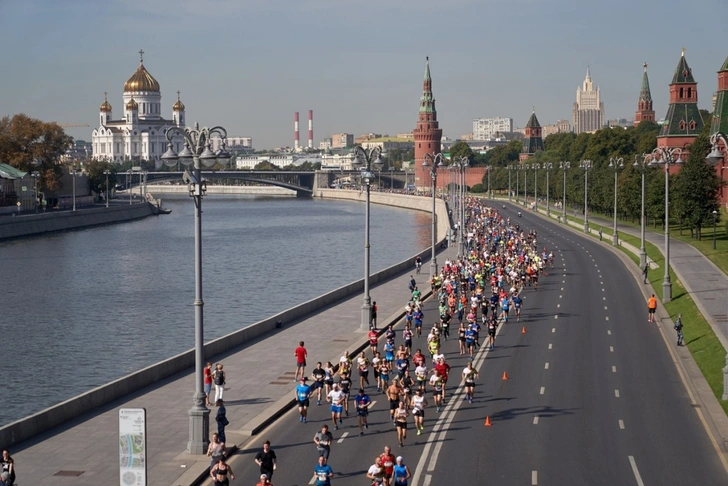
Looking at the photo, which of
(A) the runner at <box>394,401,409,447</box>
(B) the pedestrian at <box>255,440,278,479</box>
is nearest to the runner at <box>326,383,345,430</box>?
(A) the runner at <box>394,401,409,447</box>

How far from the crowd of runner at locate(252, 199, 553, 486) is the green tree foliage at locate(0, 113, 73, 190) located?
262 feet

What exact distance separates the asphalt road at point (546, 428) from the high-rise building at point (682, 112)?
86.4 meters

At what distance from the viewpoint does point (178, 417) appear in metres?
22.4

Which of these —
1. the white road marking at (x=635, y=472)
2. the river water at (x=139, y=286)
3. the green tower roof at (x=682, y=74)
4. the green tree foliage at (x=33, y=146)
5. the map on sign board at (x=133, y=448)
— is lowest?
the river water at (x=139, y=286)

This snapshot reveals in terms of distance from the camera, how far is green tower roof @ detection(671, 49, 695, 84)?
114375 mm

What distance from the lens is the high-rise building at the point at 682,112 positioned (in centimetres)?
11562

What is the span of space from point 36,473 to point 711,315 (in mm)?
24431

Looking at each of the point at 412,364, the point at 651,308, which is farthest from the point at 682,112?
the point at 412,364

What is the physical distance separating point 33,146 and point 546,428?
112m

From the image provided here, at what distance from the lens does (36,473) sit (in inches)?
→ 717

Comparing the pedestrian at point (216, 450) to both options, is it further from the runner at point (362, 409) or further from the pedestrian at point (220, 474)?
the runner at point (362, 409)

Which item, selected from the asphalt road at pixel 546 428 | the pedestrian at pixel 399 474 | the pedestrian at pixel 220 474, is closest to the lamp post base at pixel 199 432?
the asphalt road at pixel 546 428

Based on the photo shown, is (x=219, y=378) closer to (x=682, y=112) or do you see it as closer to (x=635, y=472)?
(x=635, y=472)

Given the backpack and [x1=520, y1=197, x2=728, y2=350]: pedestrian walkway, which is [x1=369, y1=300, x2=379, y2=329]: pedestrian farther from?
the backpack
